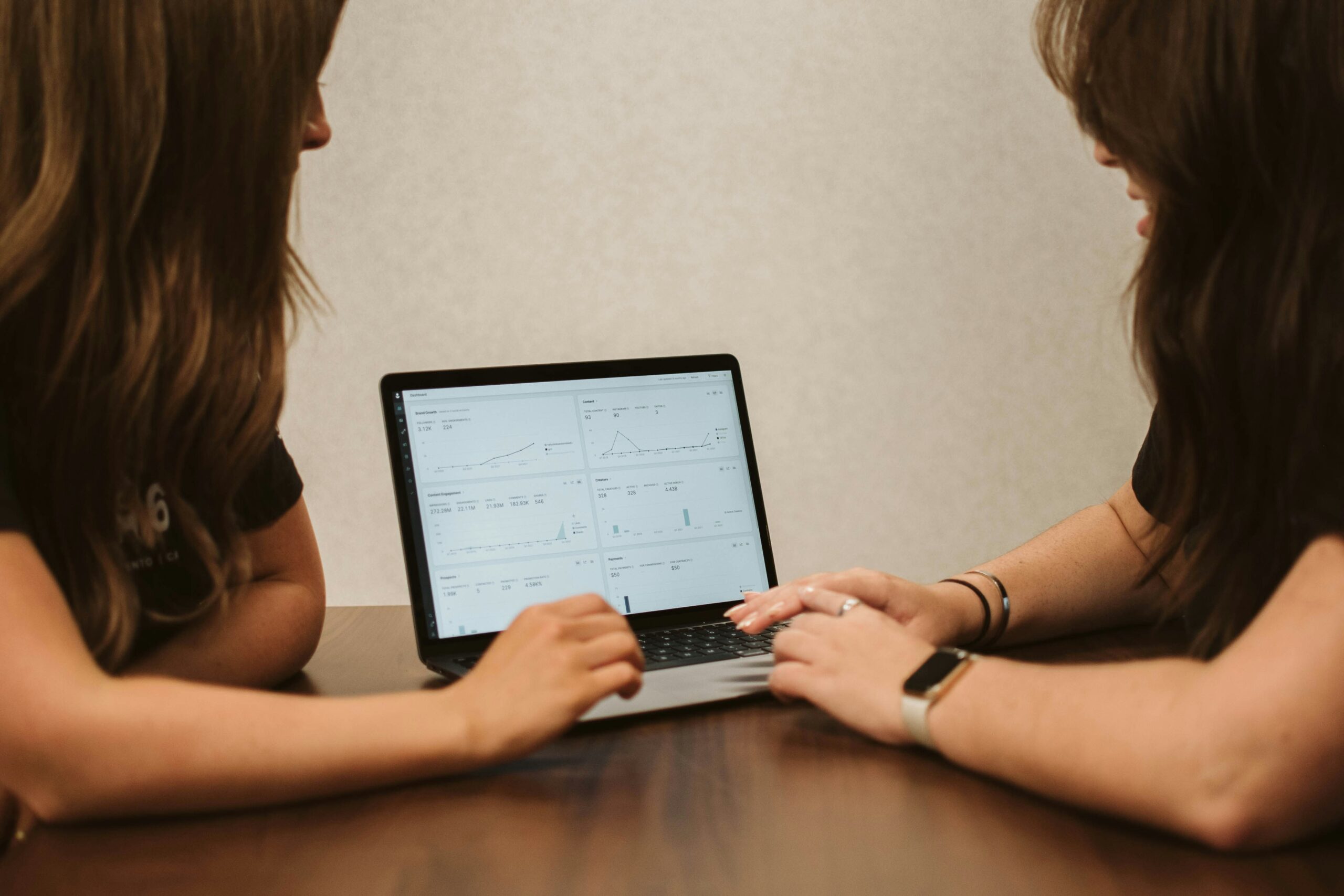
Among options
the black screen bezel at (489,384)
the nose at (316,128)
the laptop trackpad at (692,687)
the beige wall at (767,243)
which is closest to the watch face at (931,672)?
the laptop trackpad at (692,687)

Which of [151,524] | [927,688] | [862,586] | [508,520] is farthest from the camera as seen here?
[508,520]

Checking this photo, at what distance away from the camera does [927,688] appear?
0.56m

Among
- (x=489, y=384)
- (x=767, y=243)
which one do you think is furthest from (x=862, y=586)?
(x=767, y=243)

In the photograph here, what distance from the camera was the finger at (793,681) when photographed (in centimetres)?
61

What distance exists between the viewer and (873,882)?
1.33 ft

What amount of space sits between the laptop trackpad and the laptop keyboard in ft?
0.05

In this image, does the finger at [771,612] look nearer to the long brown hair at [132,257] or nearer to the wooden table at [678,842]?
the wooden table at [678,842]

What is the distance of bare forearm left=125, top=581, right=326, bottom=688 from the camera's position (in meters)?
0.69

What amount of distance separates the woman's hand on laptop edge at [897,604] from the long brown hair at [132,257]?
1.31 feet

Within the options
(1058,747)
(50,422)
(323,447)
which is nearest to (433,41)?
(323,447)

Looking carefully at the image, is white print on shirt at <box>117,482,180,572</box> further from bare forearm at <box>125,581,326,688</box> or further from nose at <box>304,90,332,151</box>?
nose at <box>304,90,332,151</box>

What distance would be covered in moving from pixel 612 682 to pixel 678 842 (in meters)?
0.12

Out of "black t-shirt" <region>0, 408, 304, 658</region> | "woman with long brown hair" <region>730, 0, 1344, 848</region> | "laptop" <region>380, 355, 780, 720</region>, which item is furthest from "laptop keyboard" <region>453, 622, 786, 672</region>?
"black t-shirt" <region>0, 408, 304, 658</region>

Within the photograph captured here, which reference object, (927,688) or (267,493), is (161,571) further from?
(927,688)
